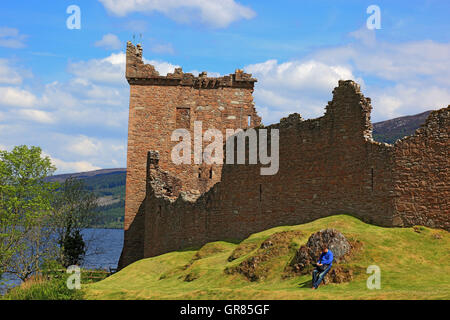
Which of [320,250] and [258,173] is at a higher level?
[258,173]

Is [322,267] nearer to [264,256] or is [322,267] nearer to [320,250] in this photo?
[320,250]

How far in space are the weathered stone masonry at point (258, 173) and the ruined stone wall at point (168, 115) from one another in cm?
8

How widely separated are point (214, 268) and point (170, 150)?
21695 mm

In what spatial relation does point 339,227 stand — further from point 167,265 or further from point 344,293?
point 167,265

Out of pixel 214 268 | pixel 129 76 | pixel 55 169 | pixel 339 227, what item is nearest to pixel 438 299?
pixel 339 227

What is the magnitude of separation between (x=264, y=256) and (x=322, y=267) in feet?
15.8

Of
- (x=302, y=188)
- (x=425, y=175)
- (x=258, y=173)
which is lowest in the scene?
(x=302, y=188)

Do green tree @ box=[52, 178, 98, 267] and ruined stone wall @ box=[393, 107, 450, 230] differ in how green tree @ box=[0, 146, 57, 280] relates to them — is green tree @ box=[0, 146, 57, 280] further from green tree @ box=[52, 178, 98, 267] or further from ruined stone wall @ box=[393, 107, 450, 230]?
ruined stone wall @ box=[393, 107, 450, 230]

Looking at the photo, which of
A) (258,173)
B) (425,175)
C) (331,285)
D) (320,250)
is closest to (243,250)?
(320,250)

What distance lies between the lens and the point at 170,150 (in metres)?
48.8

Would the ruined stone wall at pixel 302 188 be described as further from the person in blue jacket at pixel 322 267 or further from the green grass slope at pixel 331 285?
the person in blue jacket at pixel 322 267

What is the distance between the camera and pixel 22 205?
163ft

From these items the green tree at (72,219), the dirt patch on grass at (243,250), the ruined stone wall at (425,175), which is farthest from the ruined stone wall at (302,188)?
the green tree at (72,219)

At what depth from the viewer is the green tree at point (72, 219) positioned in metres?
57.4
